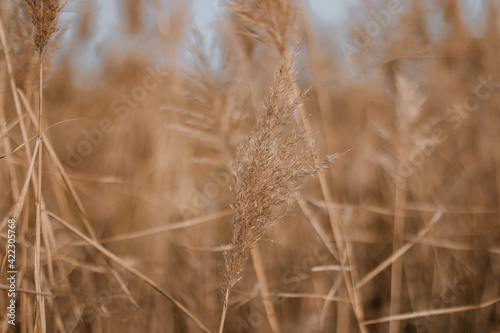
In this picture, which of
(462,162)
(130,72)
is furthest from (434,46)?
(130,72)

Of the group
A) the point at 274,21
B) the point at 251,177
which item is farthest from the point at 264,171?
the point at 274,21

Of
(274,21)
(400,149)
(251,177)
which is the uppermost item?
(274,21)

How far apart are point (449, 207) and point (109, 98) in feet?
6.80

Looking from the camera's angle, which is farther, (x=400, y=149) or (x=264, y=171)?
(x=400, y=149)

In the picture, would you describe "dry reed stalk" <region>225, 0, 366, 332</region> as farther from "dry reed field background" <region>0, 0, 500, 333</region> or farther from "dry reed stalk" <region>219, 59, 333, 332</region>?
"dry reed stalk" <region>219, 59, 333, 332</region>

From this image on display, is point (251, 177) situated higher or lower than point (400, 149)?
higher

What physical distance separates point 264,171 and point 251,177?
0.03 m

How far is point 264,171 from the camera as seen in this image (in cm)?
80

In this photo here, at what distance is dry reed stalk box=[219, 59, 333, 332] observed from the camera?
0.79 meters

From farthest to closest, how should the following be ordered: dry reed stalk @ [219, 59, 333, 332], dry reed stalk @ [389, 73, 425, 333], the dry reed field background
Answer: dry reed stalk @ [389, 73, 425, 333] → the dry reed field background → dry reed stalk @ [219, 59, 333, 332]

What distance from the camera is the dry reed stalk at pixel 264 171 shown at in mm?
793

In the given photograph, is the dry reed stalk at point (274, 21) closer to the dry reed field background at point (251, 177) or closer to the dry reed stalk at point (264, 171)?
the dry reed field background at point (251, 177)

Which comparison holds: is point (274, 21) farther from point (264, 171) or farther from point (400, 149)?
point (400, 149)

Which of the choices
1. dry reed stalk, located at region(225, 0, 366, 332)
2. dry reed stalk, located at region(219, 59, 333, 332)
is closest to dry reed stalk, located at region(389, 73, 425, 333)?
dry reed stalk, located at region(225, 0, 366, 332)
